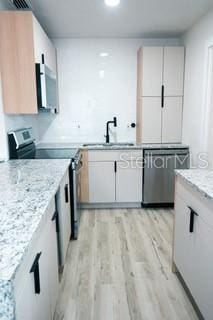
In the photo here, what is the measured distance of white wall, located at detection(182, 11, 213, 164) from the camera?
285cm

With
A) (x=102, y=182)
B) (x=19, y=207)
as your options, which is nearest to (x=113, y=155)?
(x=102, y=182)

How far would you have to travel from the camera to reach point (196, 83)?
309 centimetres

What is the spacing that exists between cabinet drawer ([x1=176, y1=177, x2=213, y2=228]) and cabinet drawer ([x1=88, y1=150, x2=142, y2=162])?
1.49 metres

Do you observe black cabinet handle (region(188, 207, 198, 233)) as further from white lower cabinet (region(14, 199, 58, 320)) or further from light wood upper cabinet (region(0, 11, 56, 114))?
light wood upper cabinet (region(0, 11, 56, 114))

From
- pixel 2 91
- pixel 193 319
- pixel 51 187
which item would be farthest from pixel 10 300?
pixel 2 91

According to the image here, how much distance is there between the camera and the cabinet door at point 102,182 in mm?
3459

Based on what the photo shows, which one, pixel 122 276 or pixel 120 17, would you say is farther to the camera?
pixel 120 17

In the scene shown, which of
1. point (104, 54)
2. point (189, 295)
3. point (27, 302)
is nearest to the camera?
point (27, 302)

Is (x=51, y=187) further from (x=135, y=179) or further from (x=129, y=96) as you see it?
(x=129, y=96)

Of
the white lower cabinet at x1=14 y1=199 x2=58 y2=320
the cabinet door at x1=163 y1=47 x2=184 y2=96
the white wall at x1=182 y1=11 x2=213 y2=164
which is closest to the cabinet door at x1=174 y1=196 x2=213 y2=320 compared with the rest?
the white lower cabinet at x1=14 y1=199 x2=58 y2=320

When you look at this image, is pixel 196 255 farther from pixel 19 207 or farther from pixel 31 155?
pixel 31 155

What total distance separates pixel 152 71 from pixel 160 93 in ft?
1.05

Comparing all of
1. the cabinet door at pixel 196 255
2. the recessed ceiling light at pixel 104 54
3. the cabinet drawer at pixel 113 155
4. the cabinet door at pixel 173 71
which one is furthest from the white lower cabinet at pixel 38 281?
the recessed ceiling light at pixel 104 54

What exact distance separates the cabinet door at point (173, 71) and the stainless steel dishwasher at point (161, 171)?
2.82 feet
